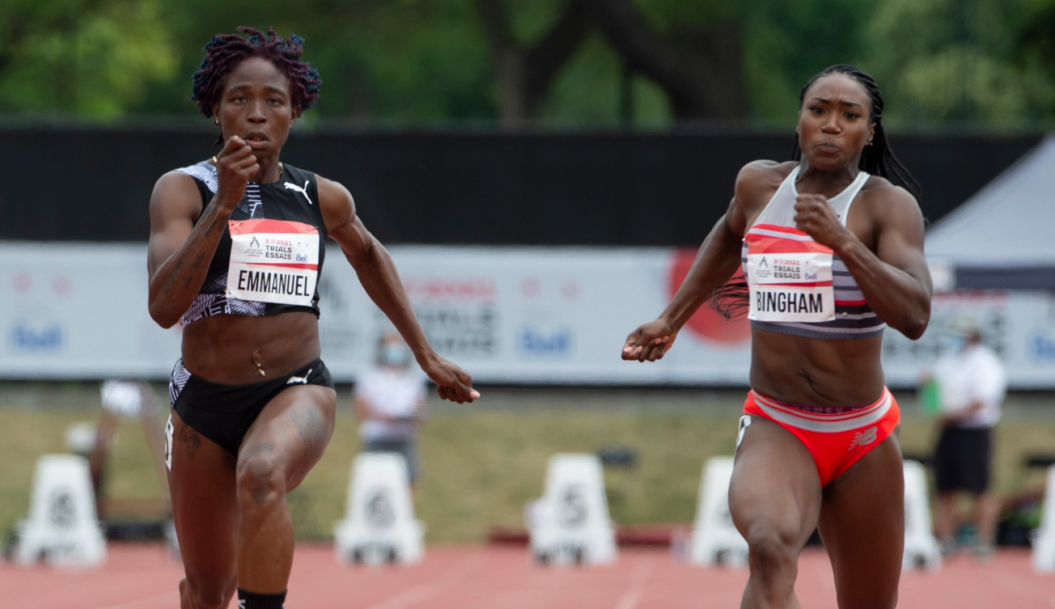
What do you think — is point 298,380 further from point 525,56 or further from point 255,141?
point 525,56

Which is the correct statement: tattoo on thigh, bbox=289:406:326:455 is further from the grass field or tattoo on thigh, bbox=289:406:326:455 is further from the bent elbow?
the grass field

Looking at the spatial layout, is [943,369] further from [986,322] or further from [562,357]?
[562,357]

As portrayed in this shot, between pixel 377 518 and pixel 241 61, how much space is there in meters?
8.18

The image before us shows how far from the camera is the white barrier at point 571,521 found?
12.7 m

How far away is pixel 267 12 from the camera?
2692 cm

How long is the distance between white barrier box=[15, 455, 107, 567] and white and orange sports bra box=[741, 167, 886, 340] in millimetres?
9270

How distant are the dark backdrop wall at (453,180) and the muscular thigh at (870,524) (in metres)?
11.2

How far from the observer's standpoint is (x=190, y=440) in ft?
16.2

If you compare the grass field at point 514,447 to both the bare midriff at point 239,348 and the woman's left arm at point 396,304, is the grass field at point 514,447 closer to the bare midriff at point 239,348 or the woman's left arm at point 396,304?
the woman's left arm at point 396,304

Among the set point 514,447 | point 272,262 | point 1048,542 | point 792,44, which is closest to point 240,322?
point 272,262

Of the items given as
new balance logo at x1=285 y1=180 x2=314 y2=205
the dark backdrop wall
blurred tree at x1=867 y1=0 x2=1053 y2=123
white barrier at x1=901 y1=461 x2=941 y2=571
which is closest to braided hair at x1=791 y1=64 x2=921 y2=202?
new balance logo at x1=285 y1=180 x2=314 y2=205

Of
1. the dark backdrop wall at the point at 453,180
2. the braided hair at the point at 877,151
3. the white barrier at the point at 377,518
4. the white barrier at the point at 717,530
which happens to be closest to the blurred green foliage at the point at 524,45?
the dark backdrop wall at the point at 453,180

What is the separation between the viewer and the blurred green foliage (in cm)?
2536

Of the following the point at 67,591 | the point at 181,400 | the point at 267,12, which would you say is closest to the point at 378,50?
the point at 267,12
